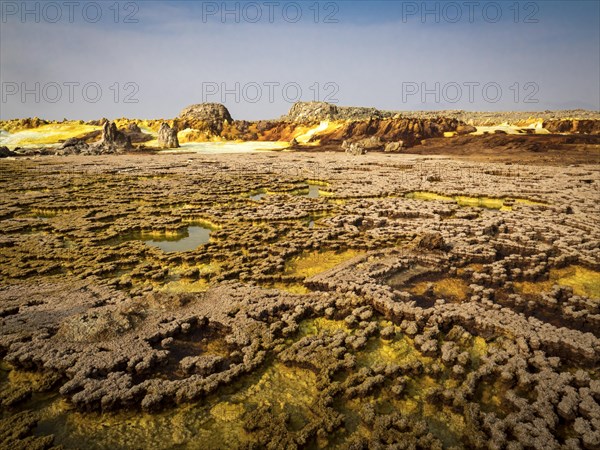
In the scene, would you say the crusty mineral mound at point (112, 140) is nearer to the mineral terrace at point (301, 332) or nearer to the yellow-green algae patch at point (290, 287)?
the mineral terrace at point (301, 332)

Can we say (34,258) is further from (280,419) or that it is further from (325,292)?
(280,419)

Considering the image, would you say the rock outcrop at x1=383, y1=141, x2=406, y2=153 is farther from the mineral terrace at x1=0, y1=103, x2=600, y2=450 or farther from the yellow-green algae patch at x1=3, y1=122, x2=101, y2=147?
the yellow-green algae patch at x1=3, y1=122, x2=101, y2=147

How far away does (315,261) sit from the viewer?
30.0 feet

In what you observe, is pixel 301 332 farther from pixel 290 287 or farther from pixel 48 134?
pixel 48 134

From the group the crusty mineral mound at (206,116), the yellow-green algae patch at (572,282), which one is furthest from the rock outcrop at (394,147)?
the yellow-green algae patch at (572,282)

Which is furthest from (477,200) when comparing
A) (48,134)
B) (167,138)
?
(48,134)

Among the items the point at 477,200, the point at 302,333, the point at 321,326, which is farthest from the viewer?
the point at 477,200

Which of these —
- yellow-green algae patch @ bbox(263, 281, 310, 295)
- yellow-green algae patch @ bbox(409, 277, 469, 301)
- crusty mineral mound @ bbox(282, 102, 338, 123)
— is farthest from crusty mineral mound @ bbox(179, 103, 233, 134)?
yellow-green algae patch @ bbox(409, 277, 469, 301)

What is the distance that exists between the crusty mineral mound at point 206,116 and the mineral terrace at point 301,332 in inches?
2474

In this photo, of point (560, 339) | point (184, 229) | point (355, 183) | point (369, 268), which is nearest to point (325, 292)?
point (369, 268)

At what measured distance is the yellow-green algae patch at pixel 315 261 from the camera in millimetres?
8508

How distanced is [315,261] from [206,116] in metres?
73.0

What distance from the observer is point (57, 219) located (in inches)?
520

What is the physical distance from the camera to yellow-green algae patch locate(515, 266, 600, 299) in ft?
24.3
